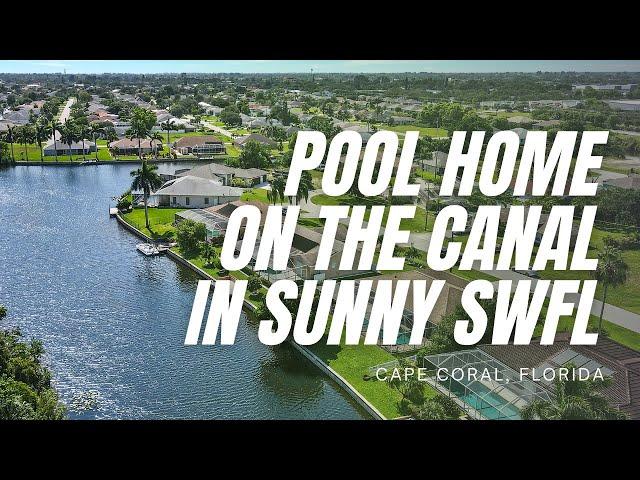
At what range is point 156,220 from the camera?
1597 centimetres

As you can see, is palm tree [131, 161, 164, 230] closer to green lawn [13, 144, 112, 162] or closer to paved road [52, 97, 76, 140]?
green lawn [13, 144, 112, 162]

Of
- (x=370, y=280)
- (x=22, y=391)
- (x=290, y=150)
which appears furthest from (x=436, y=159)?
(x=22, y=391)

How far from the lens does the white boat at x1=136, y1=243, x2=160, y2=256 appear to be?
13547mm

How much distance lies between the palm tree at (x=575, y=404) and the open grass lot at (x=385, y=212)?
26.6 ft

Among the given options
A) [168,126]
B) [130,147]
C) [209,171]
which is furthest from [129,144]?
[209,171]

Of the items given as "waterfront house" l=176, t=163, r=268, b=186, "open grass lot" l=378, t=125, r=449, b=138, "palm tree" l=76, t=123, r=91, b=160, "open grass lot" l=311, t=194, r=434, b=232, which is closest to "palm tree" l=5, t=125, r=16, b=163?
"palm tree" l=76, t=123, r=91, b=160

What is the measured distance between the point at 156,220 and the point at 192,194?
5.35ft

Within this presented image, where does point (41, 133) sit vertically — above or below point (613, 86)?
below

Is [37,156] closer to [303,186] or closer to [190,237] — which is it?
[190,237]

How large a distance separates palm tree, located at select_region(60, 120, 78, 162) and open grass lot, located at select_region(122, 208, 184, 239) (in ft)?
27.1

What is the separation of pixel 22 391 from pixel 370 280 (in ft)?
20.2

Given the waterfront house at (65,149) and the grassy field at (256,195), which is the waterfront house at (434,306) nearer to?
the grassy field at (256,195)
